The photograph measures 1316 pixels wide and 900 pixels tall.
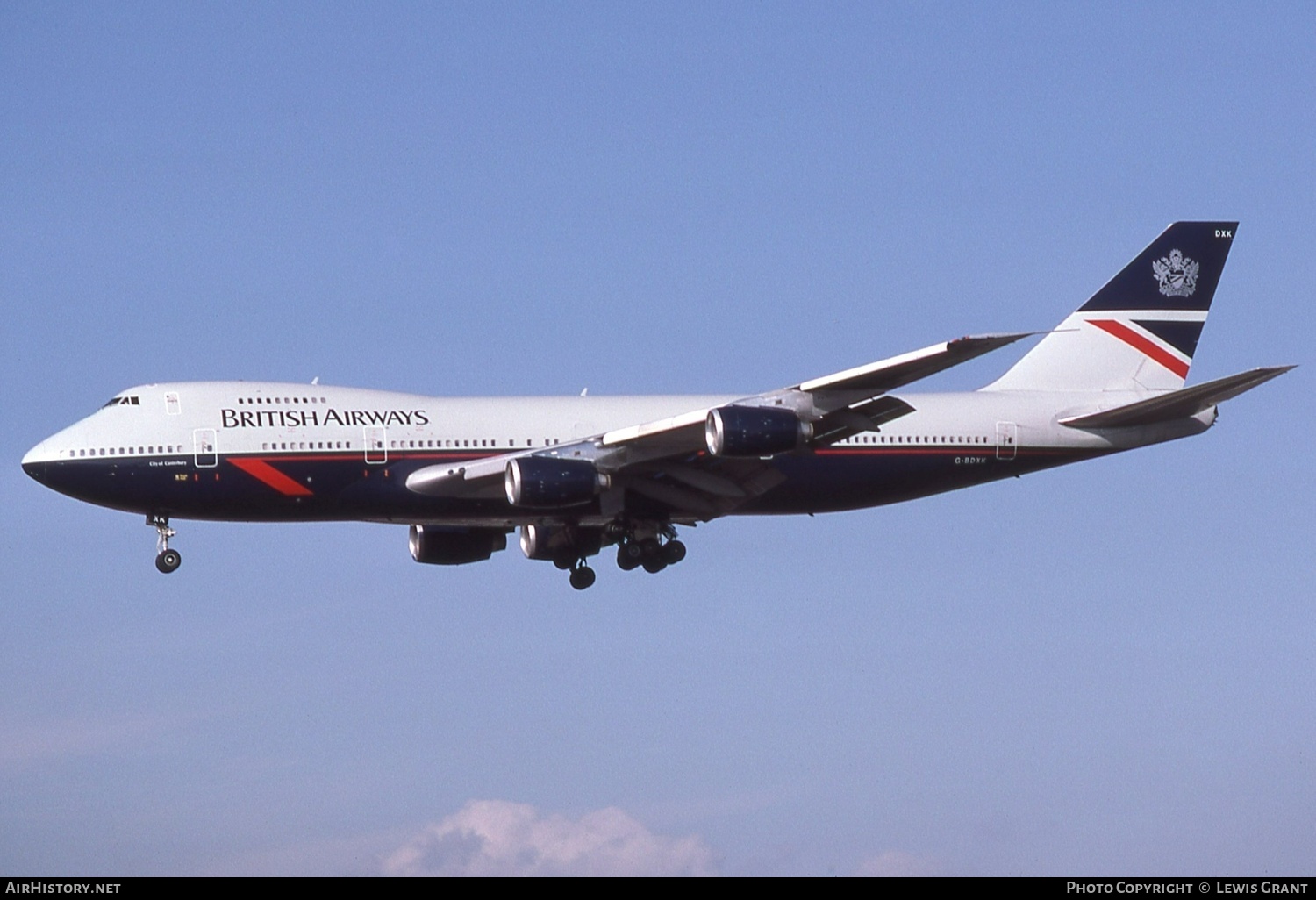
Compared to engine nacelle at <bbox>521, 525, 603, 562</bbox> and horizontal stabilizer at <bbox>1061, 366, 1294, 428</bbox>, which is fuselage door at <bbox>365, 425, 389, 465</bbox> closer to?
engine nacelle at <bbox>521, 525, 603, 562</bbox>

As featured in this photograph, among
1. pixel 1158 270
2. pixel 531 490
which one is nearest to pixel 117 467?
pixel 531 490

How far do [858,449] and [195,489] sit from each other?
17605 mm

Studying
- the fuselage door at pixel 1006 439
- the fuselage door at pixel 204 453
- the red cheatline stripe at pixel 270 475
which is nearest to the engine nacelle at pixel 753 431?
the fuselage door at pixel 1006 439

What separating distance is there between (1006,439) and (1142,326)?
676cm

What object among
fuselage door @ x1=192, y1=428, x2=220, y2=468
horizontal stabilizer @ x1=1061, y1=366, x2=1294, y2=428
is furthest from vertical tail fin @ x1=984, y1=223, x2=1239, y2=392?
fuselage door @ x1=192, y1=428, x2=220, y2=468

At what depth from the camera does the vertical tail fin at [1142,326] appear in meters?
57.2

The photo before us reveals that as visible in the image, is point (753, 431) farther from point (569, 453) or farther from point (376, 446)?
point (376, 446)

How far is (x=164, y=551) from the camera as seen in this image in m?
51.2

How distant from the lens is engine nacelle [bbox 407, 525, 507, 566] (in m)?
56.2

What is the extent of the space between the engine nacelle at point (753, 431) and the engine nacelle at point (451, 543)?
37.8ft
